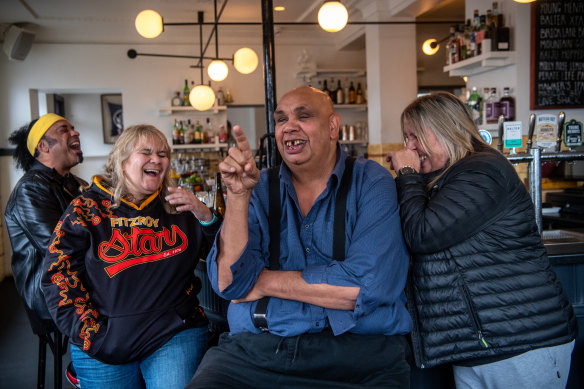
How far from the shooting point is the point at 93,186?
208 cm

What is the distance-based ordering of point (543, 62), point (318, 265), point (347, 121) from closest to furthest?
point (318, 265) < point (543, 62) < point (347, 121)

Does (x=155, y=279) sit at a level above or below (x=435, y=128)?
below

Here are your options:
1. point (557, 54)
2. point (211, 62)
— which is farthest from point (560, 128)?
point (211, 62)

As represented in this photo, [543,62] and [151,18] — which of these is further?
[151,18]

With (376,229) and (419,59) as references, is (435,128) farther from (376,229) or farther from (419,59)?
(419,59)

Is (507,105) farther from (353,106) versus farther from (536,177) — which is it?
(353,106)

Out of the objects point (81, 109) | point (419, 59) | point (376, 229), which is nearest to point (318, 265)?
point (376, 229)

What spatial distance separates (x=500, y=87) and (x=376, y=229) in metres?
3.40

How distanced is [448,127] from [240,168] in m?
0.78

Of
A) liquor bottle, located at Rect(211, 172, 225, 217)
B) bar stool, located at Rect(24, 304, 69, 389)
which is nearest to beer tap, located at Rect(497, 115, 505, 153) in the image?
liquor bottle, located at Rect(211, 172, 225, 217)

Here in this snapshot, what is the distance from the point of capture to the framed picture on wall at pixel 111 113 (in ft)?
33.4

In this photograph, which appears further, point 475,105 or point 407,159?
point 475,105

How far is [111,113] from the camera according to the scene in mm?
10227

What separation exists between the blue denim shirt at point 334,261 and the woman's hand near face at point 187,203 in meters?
0.26
